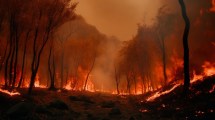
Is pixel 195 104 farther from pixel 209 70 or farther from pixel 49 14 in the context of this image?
pixel 49 14

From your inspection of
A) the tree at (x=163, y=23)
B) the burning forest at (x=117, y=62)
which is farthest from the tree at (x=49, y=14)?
the tree at (x=163, y=23)

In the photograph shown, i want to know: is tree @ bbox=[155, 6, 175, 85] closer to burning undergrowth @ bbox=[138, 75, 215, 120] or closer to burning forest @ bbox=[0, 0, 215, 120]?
burning forest @ bbox=[0, 0, 215, 120]

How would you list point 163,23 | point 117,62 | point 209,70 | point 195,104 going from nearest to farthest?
point 195,104 → point 209,70 → point 163,23 → point 117,62

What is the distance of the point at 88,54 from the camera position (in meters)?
79.4

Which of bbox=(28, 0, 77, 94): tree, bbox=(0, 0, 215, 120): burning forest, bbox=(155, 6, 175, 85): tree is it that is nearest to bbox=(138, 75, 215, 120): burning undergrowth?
bbox=(0, 0, 215, 120): burning forest

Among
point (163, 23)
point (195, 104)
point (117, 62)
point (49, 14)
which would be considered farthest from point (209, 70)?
point (117, 62)

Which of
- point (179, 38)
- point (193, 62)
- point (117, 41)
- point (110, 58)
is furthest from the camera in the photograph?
point (117, 41)

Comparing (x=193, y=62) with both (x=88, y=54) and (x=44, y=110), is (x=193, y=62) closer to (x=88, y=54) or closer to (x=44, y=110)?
(x=88, y=54)

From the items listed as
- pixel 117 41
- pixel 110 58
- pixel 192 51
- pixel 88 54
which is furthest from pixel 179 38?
pixel 117 41

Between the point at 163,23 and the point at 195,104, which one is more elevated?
the point at 163,23

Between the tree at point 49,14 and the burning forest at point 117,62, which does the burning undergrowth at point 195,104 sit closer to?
the burning forest at point 117,62

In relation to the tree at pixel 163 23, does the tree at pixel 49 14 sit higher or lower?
lower

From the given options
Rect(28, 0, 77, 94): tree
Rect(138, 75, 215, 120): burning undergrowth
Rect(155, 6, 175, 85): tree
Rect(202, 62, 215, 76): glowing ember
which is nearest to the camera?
Rect(138, 75, 215, 120): burning undergrowth

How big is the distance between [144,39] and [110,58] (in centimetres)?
10243
